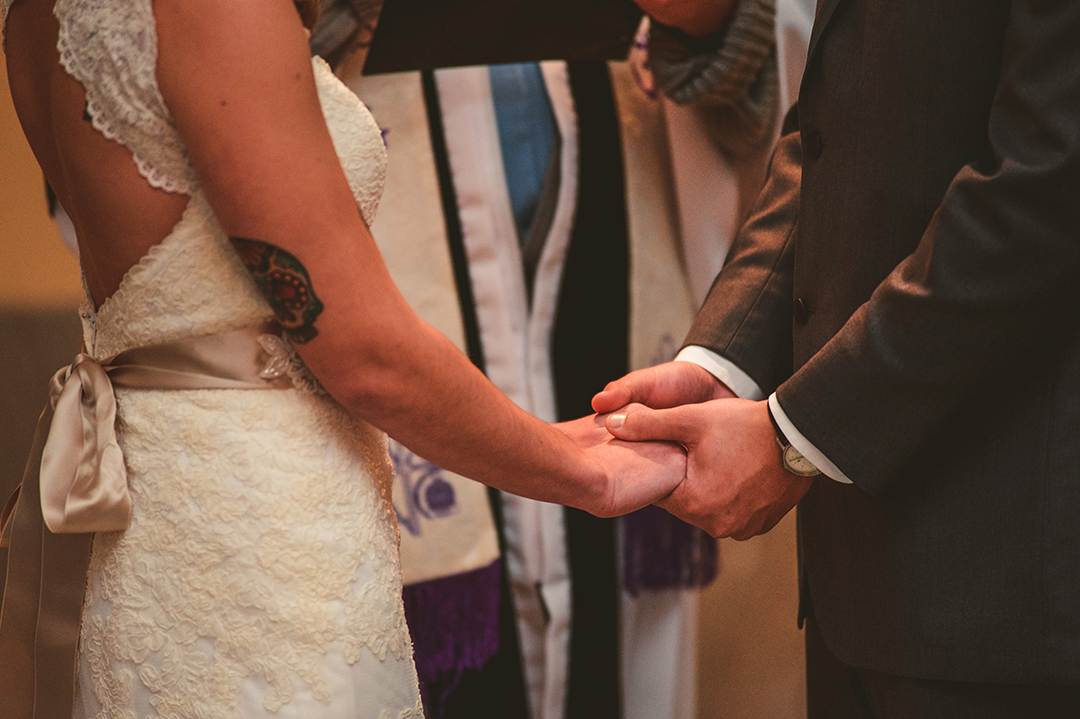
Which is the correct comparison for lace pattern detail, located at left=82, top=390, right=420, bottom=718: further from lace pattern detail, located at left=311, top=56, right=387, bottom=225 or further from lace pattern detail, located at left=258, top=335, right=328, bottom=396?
lace pattern detail, located at left=311, top=56, right=387, bottom=225

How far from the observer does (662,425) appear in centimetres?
109

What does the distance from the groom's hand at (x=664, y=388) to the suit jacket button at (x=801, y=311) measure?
232 millimetres

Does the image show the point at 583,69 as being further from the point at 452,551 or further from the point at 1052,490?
the point at 1052,490

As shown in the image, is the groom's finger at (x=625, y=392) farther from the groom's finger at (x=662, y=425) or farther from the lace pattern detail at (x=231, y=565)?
the lace pattern detail at (x=231, y=565)

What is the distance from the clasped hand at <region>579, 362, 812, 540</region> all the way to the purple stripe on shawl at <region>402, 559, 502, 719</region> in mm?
521

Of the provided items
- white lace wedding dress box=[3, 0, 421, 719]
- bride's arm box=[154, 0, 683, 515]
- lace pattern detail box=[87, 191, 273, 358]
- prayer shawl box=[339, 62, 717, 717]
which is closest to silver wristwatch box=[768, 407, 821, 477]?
bride's arm box=[154, 0, 683, 515]

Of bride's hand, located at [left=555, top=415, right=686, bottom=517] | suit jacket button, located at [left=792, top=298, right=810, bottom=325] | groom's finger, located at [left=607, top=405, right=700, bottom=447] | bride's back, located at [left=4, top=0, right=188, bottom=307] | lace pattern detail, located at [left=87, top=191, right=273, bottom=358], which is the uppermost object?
bride's back, located at [left=4, top=0, right=188, bottom=307]

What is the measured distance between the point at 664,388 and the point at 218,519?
648mm

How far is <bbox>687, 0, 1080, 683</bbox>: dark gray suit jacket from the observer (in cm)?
73

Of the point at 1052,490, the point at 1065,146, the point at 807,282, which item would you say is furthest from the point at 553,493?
the point at 1065,146

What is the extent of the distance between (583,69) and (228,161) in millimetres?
1083

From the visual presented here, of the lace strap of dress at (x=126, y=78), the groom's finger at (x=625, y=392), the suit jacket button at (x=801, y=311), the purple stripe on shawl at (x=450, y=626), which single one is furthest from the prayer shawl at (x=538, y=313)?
the lace strap of dress at (x=126, y=78)

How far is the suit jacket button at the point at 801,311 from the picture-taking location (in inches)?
37.8

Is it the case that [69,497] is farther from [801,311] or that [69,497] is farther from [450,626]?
[450,626]
